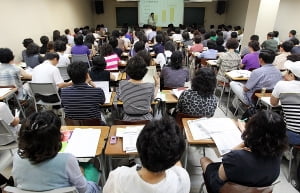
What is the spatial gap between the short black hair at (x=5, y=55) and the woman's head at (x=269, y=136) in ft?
11.4

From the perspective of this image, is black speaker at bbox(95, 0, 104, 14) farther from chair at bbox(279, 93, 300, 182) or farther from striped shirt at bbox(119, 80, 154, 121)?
chair at bbox(279, 93, 300, 182)

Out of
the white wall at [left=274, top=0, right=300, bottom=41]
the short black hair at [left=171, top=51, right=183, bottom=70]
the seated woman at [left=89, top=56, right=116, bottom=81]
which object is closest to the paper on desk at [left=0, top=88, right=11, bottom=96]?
the seated woman at [left=89, top=56, right=116, bottom=81]

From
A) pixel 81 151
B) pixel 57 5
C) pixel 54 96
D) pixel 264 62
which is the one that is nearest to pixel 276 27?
pixel 264 62

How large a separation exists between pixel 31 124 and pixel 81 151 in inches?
21.1

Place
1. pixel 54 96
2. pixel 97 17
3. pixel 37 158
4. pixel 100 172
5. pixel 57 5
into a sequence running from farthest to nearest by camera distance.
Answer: pixel 97 17 < pixel 57 5 < pixel 54 96 < pixel 100 172 < pixel 37 158

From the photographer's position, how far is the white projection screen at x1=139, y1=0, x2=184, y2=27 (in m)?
11.9

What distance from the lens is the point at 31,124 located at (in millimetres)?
1283

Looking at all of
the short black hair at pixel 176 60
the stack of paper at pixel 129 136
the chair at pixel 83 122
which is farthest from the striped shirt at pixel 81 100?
the short black hair at pixel 176 60

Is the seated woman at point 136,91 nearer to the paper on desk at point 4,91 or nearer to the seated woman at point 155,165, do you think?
the seated woman at point 155,165

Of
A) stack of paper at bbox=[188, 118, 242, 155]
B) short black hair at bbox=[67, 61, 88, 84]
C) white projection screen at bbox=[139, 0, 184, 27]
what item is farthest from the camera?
white projection screen at bbox=[139, 0, 184, 27]

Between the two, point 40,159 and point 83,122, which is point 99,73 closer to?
point 83,122

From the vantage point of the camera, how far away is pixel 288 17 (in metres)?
8.77

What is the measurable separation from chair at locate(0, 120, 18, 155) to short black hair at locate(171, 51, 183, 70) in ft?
7.49

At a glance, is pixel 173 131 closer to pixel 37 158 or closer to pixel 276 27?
pixel 37 158
